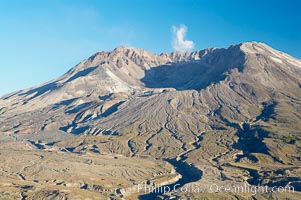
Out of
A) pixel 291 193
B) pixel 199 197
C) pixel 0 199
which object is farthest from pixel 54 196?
pixel 291 193

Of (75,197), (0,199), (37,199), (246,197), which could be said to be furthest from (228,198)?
(0,199)

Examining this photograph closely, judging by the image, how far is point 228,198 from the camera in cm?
19325

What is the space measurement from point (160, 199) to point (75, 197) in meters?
35.8

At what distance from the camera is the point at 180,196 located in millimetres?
196000

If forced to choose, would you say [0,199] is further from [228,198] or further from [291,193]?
[291,193]

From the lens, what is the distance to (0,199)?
632 feet

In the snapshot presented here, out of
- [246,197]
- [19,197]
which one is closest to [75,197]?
[19,197]

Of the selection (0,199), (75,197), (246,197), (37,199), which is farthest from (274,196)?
(0,199)

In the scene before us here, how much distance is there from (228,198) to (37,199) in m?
78.3

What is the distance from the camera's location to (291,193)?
197m

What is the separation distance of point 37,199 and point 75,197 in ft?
51.3

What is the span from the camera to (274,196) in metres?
190

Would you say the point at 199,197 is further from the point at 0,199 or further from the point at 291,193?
the point at 0,199

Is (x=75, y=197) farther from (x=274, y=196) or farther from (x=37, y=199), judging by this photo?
(x=274, y=196)
